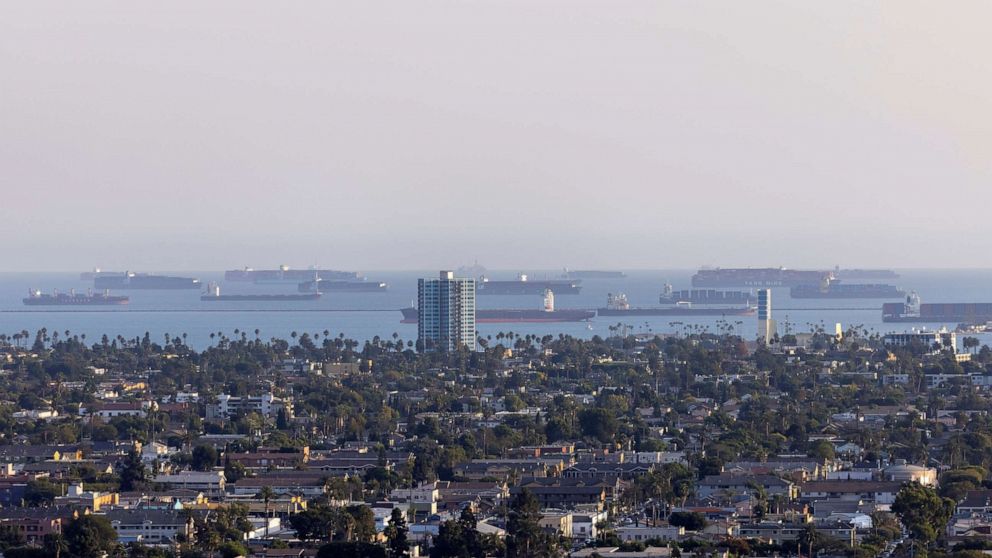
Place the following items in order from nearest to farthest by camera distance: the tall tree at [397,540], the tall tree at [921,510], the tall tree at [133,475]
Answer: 1. the tall tree at [397,540]
2. the tall tree at [921,510]
3. the tall tree at [133,475]

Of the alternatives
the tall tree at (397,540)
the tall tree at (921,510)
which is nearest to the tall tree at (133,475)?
the tall tree at (397,540)

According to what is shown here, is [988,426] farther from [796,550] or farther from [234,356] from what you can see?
[234,356]

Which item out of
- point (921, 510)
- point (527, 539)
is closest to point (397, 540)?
point (527, 539)

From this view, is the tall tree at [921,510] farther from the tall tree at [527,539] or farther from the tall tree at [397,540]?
the tall tree at [397,540]

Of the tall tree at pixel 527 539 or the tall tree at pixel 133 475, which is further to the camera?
the tall tree at pixel 133 475

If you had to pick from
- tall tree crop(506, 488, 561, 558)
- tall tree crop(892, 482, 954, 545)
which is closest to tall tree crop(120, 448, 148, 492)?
tall tree crop(506, 488, 561, 558)

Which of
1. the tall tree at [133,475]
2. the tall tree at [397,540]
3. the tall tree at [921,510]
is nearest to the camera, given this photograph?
the tall tree at [397,540]

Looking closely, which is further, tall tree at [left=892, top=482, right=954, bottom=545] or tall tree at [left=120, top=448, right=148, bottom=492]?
tall tree at [left=120, top=448, right=148, bottom=492]

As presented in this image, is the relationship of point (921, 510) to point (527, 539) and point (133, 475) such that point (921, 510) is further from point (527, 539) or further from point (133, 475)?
point (133, 475)

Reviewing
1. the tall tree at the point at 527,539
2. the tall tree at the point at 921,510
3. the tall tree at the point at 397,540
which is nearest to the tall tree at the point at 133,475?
the tall tree at the point at 397,540

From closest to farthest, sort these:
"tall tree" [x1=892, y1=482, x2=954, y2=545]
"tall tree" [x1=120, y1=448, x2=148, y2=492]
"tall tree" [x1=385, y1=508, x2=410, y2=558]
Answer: "tall tree" [x1=385, y1=508, x2=410, y2=558], "tall tree" [x1=892, y1=482, x2=954, y2=545], "tall tree" [x1=120, y1=448, x2=148, y2=492]

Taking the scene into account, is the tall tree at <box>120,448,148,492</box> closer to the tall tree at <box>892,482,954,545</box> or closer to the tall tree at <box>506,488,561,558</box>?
the tall tree at <box>506,488,561,558</box>

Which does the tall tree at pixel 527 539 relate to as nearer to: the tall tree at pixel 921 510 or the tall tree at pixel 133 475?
the tall tree at pixel 921 510
